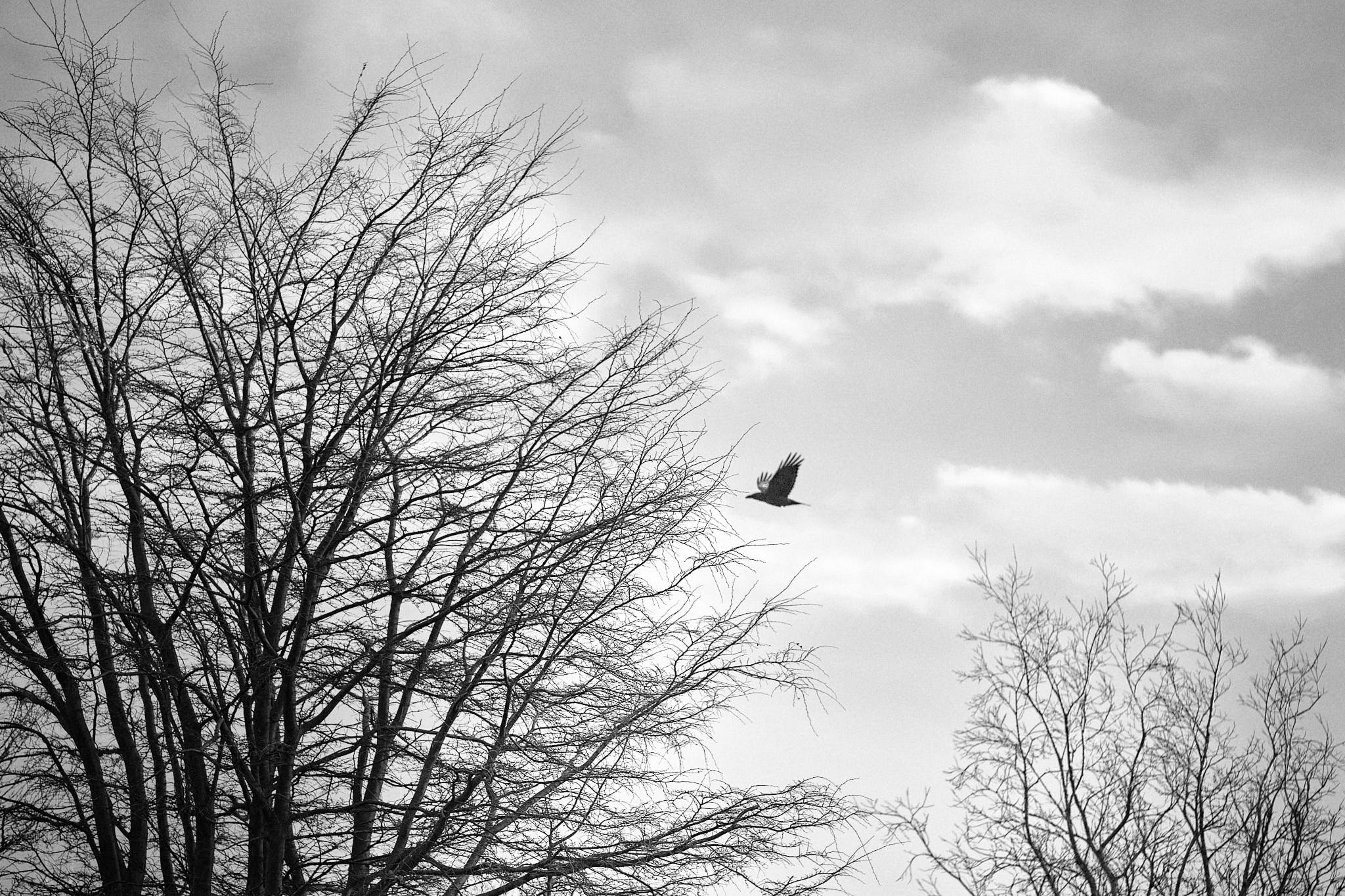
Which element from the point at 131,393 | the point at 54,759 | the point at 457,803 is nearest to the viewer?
the point at 457,803

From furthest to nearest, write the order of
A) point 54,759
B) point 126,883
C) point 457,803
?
point 54,759 → point 126,883 → point 457,803

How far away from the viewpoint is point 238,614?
22.6 feet

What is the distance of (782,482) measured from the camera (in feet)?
35.6

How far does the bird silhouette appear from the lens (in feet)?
35.2

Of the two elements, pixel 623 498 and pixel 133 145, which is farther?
pixel 133 145

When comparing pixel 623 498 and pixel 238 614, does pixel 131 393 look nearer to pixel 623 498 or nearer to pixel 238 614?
pixel 238 614

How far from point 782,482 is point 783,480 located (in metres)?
0.02

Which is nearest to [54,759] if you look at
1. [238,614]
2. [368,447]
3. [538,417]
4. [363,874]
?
[238,614]

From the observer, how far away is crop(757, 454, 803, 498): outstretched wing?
35.4 ft

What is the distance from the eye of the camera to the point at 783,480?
35.6 ft

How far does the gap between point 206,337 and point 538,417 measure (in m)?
2.42

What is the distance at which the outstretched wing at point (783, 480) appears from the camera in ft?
35.4

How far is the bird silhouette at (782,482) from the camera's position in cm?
1073

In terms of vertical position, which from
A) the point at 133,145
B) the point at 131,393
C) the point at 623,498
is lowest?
the point at 623,498
